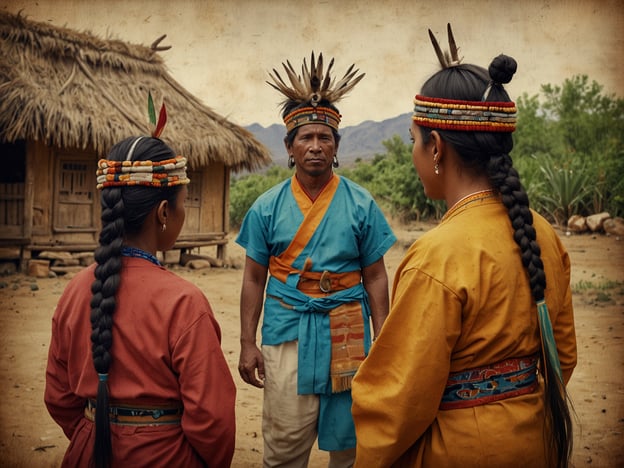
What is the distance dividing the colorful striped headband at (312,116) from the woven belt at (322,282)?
0.76 metres

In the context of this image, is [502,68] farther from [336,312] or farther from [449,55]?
[336,312]

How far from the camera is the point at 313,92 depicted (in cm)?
304

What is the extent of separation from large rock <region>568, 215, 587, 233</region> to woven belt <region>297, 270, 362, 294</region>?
37.6ft

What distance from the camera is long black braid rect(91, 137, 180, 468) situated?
5.79 ft

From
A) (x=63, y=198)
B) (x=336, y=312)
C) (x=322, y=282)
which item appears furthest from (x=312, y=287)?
(x=63, y=198)

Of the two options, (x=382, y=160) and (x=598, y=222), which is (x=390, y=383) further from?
(x=382, y=160)

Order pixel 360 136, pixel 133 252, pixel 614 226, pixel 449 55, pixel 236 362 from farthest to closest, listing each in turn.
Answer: pixel 360 136, pixel 614 226, pixel 236 362, pixel 133 252, pixel 449 55

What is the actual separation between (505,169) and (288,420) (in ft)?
5.50

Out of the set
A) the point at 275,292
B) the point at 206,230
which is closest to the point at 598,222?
the point at 206,230

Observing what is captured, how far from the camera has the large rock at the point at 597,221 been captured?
12.6 meters

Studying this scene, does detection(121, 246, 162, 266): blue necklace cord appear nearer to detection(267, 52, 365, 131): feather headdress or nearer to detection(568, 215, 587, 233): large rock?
detection(267, 52, 365, 131): feather headdress

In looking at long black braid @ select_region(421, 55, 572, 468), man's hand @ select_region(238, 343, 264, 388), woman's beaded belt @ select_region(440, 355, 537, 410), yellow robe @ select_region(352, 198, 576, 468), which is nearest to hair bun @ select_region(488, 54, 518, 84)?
long black braid @ select_region(421, 55, 572, 468)

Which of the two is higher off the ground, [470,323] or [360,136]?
[360,136]

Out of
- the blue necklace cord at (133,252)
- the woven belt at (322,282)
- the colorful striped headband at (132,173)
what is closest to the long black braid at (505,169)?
the colorful striped headband at (132,173)
